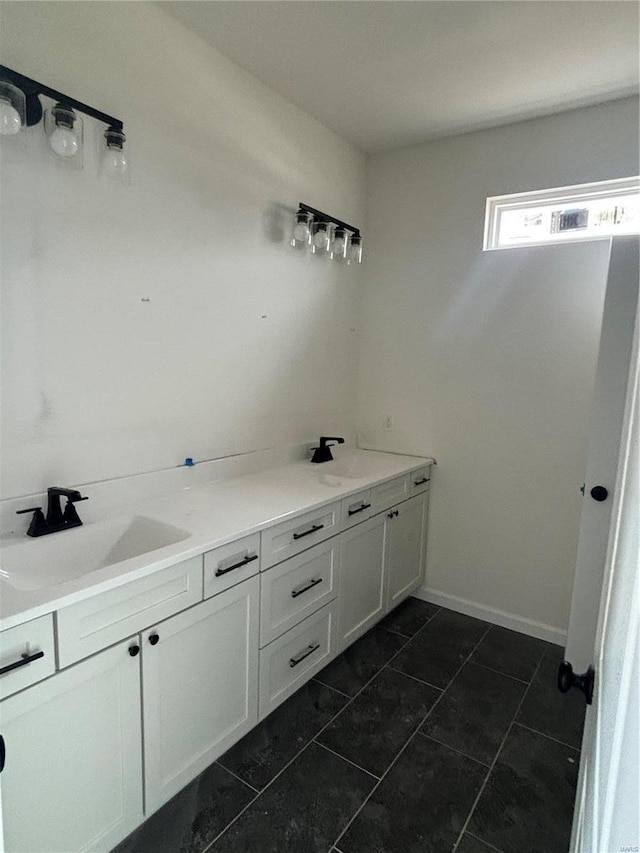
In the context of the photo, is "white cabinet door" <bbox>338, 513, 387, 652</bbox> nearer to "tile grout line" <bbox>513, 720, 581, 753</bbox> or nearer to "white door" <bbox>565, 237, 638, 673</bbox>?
"tile grout line" <bbox>513, 720, 581, 753</bbox>

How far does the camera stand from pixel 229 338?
2.18 metres

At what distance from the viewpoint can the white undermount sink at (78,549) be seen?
4.40ft

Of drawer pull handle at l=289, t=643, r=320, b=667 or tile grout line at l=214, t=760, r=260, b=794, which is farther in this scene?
drawer pull handle at l=289, t=643, r=320, b=667

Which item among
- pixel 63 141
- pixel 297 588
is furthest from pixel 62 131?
pixel 297 588

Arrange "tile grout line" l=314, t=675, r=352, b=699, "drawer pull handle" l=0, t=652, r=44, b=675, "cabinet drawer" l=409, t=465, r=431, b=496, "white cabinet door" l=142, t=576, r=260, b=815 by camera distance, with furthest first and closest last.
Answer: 1. "cabinet drawer" l=409, t=465, r=431, b=496
2. "tile grout line" l=314, t=675, r=352, b=699
3. "white cabinet door" l=142, t=576, r=260, b=815
4. "drawer pull handle" l=0, t=652, r=44, b=675

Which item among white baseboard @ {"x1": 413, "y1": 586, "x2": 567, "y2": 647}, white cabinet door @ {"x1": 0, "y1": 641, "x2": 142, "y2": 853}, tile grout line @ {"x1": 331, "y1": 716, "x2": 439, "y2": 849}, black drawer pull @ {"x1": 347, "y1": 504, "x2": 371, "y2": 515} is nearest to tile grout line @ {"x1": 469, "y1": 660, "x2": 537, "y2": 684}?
white baseboard @ {"x1": 413, "y1": 586, "x2": 567, "y2": 647}

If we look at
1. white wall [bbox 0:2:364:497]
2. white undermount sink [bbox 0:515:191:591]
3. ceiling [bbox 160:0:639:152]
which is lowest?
white undermount sink [bbox 0:515:191:591]

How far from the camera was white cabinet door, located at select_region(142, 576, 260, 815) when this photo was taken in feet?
4.47

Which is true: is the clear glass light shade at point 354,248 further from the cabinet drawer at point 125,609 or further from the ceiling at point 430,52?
the cabinet drawer at point 125,609

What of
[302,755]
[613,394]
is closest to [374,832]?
[302,755]

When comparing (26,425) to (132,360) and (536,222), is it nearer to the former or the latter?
(132,360)

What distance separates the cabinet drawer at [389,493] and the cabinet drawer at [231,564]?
83 cm

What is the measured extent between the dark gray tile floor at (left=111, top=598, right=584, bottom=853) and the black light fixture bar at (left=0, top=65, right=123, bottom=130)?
7.25 feet

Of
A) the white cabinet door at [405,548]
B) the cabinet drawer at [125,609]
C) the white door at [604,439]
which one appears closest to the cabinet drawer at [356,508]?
the white cabinet door at [405,548]
